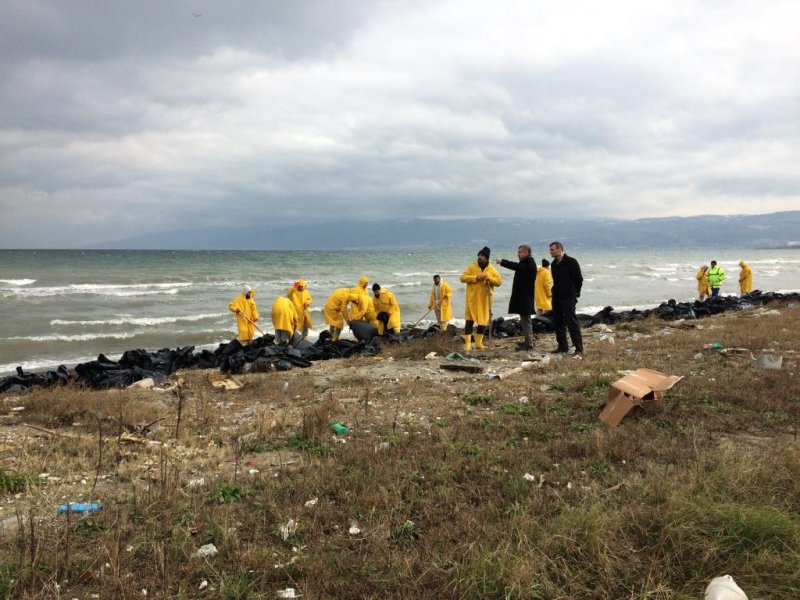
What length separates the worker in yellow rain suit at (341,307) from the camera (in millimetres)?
12594

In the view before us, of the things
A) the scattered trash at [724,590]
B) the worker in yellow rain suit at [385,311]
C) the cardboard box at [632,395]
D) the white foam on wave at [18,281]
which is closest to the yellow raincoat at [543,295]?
the worker in yellow rain suit at [385,311]

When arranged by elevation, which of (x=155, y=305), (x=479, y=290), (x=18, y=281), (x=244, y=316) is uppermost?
(x=18, y=281)

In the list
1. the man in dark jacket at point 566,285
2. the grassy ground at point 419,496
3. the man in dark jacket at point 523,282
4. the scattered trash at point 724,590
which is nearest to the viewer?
the scattered trash at point 724,590

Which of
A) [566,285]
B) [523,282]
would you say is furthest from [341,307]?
[566,285]

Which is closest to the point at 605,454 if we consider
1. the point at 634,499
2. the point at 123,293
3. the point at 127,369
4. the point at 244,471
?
the point at 634,499

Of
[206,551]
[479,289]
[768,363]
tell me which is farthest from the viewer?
[479,289]

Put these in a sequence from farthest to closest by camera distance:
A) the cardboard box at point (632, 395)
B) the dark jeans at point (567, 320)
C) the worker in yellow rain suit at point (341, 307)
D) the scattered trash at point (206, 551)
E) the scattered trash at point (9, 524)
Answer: the worker in yellow rain suit at point (341, 307) < the dark jeans at point (567, 320) < the cardboard box at point (632, 395) < the scattered trash at point (9, 524) < the scattered trash at point (206, 551)

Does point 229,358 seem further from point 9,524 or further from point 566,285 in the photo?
point 9,524

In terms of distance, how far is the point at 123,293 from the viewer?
2622cm

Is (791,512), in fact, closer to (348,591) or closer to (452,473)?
(452,473)

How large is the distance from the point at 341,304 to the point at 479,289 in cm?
393

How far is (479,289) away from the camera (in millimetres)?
9922

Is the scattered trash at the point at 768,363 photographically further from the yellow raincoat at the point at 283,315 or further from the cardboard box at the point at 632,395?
the yellow raincoat at the point at 283,315

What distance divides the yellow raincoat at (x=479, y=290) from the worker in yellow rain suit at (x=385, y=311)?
10.8ft
